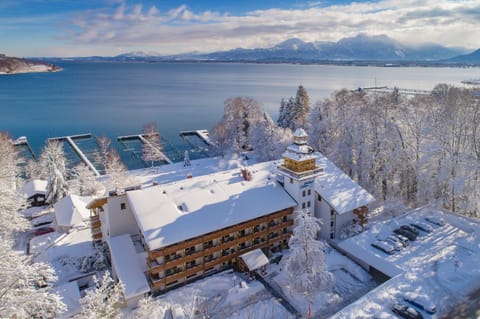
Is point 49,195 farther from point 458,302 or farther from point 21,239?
point 458,302

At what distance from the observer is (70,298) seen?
19.5 m

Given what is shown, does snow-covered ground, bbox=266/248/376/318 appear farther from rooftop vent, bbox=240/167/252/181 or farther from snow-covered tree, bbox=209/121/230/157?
snow-covered tree, bbox=209/121/230/157

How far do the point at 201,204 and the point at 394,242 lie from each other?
14.4 meters

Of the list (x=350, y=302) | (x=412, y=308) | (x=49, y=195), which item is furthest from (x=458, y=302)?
(x=49, y=195)

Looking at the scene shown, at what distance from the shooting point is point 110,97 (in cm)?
12188

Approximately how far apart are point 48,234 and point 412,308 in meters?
29.1

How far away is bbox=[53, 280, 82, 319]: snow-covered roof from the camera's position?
18516mm

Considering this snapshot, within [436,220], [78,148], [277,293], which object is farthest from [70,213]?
[78,148]

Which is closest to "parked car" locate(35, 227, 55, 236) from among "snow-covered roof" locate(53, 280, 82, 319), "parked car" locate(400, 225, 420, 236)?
"snow-covered roof" locate(53, 280, 82, 319)

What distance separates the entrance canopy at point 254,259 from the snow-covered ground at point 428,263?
20.0 ft

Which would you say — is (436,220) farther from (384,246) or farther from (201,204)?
(201,204)

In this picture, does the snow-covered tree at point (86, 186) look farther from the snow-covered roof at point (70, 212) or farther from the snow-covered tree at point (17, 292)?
the snow-covered tree at point (17, 292)

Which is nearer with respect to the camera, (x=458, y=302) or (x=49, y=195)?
(x=458, y=302)

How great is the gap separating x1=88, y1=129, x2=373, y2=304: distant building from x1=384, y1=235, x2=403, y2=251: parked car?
3.20 metres
